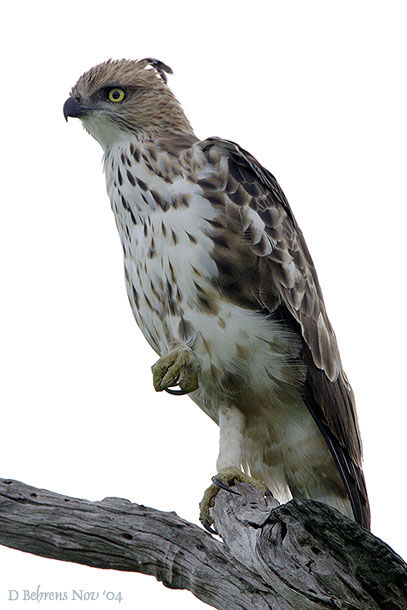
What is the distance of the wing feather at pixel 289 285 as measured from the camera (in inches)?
226

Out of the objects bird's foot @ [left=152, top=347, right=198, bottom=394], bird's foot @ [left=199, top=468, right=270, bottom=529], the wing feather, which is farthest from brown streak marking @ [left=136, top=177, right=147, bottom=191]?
bird's foot @ [left=199, top=468, right=270, bottom=529]

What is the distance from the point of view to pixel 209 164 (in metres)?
5.93

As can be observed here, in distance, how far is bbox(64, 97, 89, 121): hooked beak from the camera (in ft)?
21.4

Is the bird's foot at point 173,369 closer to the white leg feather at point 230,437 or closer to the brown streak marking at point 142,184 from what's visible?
the white leg feather at point 230,437

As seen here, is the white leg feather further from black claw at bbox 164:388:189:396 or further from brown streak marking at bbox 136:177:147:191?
brown streak marking at bbox 136:177:147:191

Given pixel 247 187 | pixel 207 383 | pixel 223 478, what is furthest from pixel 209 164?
pixel 223 478

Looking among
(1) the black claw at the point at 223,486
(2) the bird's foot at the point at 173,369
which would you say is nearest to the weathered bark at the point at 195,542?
(1) the black claw at the point at 223,486

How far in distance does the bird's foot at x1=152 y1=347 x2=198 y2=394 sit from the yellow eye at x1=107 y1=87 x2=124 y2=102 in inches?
76.3

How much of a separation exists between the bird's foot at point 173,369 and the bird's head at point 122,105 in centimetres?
158

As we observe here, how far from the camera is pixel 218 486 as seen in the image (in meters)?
5.28

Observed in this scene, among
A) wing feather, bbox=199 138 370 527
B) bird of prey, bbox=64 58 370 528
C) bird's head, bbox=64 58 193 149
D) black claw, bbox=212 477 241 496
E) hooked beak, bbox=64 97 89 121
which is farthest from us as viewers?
hooked beak, bbox=64 97 89 121

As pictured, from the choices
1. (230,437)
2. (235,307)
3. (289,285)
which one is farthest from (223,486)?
(289,285)

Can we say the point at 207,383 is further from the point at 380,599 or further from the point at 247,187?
the point at 380,599

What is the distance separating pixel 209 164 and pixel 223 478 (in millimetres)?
1953
